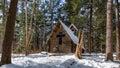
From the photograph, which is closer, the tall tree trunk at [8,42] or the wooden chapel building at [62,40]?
the tall tree trunk at [8,42]

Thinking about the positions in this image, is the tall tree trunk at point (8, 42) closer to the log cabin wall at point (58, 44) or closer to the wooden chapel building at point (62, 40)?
the wooden chapel building at point (62, 40)

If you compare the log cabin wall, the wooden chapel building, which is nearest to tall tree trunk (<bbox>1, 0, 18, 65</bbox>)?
the wooden chapel building

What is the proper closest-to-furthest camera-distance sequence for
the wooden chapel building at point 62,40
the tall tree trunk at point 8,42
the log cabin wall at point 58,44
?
the tall tree trunk at point 8,42 → the wooden chapel building at point 62,40 → the log cabin wall at point 58,44

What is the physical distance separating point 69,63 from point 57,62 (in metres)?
0.86

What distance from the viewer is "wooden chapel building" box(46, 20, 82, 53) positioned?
1284 inches

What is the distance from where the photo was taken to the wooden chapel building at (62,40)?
3262 centimetres

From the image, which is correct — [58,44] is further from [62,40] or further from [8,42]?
[8,42]

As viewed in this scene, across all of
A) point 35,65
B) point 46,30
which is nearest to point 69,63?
point 35,65

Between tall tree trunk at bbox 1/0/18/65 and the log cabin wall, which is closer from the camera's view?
tall tree trunk at bbox 1/0/18/65

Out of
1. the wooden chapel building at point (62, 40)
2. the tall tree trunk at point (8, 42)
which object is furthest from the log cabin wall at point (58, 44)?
the tall tree trunk at point (8, 42)

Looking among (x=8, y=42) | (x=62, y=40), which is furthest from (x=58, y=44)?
(x=8, y=42)

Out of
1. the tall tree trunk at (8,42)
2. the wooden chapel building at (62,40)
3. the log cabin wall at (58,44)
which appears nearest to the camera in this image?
the tall tree trunk at (8,42)

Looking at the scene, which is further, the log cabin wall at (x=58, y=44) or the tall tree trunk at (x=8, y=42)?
the log cabin wall at (x=58, y=44)

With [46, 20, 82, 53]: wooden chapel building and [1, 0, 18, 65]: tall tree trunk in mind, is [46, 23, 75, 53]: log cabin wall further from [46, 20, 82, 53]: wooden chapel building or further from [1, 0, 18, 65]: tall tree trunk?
[1, 0, 18, 65]: tall tree trunk
